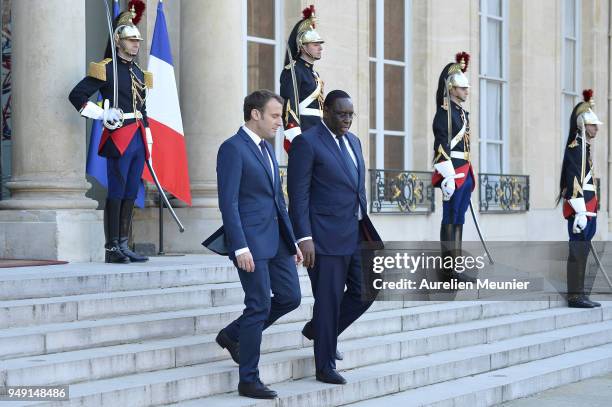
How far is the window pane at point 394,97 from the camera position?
50.9ft

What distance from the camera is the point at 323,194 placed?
300 inches

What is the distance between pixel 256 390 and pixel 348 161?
1559 millimetres

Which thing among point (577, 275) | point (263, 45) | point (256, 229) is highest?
point (263, 45)

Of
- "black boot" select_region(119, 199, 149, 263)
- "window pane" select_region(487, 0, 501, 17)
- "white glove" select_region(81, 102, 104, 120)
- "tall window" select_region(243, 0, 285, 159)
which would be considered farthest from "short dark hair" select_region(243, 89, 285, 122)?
"window pane" select_region(487, 0, 501, 17)

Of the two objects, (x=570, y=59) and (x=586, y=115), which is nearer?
(x=586, y=115)

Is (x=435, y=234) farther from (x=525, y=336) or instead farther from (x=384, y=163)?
(x=525, y=336)

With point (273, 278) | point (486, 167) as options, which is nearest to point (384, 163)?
point (486, 167)

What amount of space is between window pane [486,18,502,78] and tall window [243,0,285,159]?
15.1 ft

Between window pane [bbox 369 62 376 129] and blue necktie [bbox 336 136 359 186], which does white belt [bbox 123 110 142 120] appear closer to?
blue necktie [bbox 336 136 359 186]

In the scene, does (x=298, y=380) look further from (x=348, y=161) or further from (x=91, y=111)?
(x=91, y=111)

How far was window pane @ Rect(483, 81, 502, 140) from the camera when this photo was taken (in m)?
17.4

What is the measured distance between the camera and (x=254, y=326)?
703cm

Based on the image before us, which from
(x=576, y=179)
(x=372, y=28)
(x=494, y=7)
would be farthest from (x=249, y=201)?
(x=494, y=7)

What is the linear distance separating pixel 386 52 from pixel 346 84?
4.53ft
